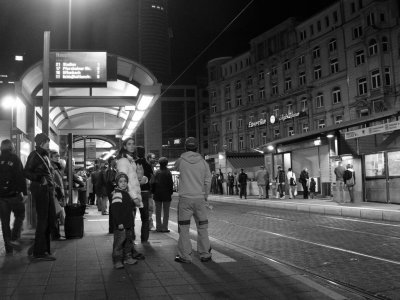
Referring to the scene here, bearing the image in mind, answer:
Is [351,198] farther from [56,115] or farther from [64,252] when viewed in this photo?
[64,252]

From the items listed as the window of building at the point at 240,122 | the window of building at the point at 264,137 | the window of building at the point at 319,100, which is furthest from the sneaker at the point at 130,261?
the window of building at the point at 240,122

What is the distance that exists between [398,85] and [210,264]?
38.6 meters

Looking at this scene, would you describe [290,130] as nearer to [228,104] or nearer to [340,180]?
[228,104]

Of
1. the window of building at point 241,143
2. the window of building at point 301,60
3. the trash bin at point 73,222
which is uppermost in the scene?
the window of building at point 301,60

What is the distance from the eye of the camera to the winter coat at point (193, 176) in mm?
7164

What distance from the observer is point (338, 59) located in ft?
158

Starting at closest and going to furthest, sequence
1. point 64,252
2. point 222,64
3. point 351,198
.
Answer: point 64,252
point 351,198
point 222,64

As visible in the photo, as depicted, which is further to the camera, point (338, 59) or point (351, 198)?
point (338, 59)

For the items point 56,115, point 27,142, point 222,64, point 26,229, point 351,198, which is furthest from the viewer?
point 222,64

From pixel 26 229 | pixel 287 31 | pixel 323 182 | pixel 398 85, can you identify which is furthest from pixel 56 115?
pixel 287 31

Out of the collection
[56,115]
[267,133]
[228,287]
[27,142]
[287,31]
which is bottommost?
[228,287]

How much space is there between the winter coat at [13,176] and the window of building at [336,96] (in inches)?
1750

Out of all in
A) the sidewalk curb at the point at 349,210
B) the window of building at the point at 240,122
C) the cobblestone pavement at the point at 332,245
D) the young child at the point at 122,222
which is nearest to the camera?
the cobblestone pavement at the point at 332,245

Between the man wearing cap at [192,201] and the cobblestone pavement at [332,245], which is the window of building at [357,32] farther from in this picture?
the man wearing cap at [192,201]
